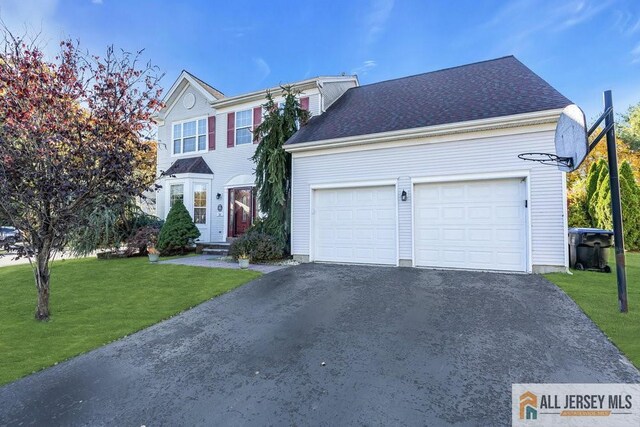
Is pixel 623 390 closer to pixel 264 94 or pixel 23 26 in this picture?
pixel 23 26

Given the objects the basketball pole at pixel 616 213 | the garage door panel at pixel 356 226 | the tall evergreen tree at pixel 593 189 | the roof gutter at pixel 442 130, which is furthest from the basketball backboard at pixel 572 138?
the tall evergreen tree at pixel 593 189

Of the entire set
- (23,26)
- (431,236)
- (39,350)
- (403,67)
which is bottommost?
(39,350)

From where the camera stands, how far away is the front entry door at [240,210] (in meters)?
13.4

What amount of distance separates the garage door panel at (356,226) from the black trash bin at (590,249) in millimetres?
4353

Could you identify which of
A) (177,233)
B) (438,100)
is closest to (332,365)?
(438,100)

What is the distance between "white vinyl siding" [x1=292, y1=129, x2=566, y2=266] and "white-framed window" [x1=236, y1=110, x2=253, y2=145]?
430 centimetres

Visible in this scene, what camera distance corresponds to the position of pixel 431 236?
8.40 m

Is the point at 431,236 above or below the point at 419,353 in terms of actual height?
above

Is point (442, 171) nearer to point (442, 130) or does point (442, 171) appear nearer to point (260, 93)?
point (442, 130)

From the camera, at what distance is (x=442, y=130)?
26.7 ft

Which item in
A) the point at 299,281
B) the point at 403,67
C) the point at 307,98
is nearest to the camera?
the point at 299,281

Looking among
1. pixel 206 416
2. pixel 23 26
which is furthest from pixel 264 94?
pixel 206 416

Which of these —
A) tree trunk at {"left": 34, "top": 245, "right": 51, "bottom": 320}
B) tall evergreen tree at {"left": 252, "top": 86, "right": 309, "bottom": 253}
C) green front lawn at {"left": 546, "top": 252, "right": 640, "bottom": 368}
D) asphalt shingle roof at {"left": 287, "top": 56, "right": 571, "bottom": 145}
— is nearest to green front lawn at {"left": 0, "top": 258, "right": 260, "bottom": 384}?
tree trunk at {"left": 34, "top": 245, "right": 51, "bottom": 320}

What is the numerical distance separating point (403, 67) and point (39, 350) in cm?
1808
